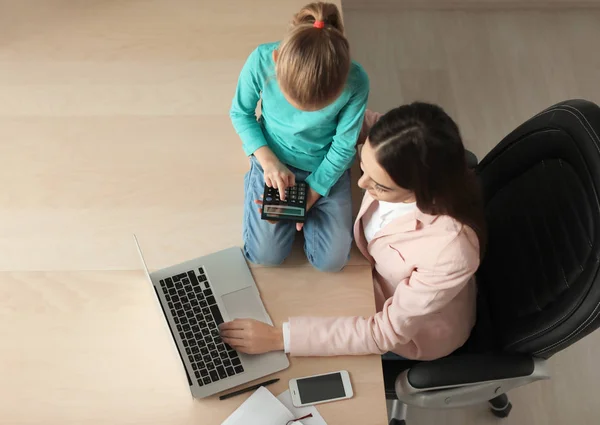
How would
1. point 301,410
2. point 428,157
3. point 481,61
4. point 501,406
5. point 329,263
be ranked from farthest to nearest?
point 481,61
point 501,406
point 329,263
point 301,410
point 428,157

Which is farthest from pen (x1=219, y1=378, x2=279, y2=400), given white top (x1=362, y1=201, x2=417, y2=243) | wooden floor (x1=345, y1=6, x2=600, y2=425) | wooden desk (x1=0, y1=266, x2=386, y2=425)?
wooden floor (x1=345, y1=6, x2=600, y2=425)

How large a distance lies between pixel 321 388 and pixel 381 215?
0.35 metres

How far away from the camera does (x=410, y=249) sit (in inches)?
40.6

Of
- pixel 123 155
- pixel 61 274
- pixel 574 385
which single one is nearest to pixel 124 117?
pixel 123 155

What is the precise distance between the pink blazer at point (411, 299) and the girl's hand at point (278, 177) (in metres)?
0.16

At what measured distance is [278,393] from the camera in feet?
3.27

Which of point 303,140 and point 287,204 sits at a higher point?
point 303,140

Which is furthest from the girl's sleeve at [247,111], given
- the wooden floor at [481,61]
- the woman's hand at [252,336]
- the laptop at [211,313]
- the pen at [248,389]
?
the wooden floor at [481,61]

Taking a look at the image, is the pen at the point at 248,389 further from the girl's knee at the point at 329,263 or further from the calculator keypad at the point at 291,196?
the calculator keypad at the point at 291,196

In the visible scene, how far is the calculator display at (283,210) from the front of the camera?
1.12 meters

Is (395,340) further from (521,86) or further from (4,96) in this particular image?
(521,86)

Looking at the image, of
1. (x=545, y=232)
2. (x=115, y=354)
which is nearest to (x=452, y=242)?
(x=545, y=232)

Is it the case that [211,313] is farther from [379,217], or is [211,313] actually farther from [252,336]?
[379,217]

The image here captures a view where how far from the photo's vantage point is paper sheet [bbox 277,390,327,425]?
972 mm
